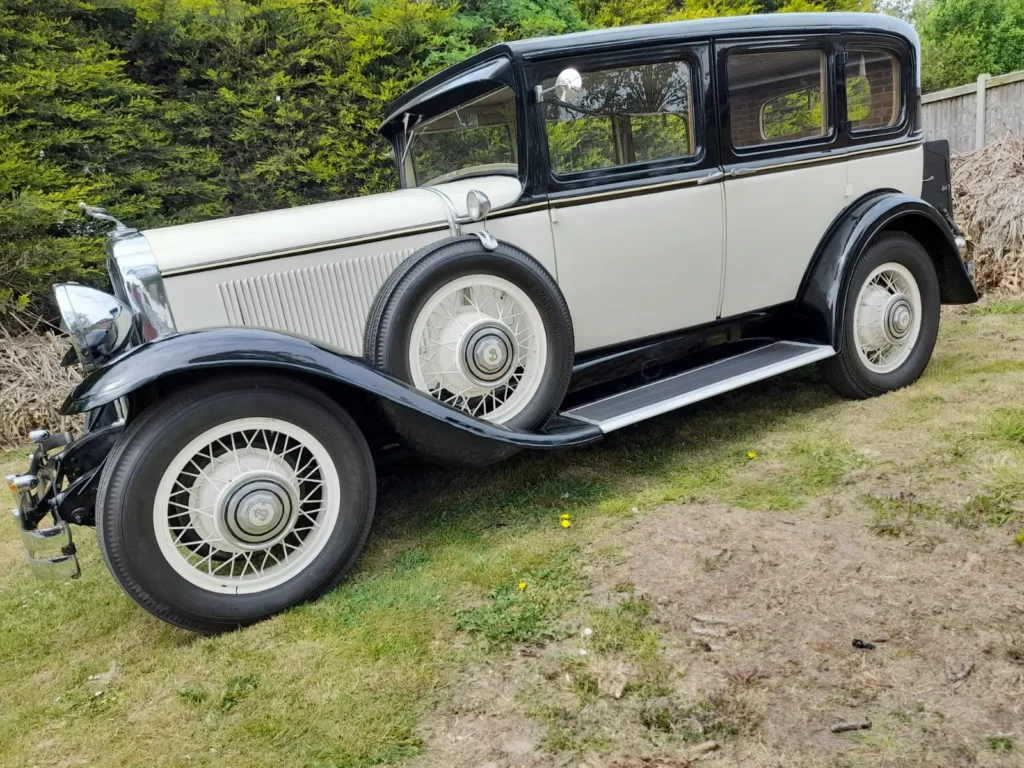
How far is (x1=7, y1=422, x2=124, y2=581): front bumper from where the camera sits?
244cm

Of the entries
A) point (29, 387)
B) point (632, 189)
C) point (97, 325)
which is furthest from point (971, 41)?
point (97, 325)

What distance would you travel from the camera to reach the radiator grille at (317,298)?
9.74ft

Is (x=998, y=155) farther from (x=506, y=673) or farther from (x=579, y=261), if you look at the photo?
(x=506, y=673)

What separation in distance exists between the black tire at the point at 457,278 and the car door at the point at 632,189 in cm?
34

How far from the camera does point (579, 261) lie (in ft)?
11.3

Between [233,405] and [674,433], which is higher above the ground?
[233,405]

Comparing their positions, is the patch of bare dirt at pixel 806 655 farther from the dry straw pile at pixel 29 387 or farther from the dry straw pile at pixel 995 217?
the dry straw pile at pixel 995 217

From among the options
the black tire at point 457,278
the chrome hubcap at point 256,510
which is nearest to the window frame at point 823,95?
the black tire at point 457,278

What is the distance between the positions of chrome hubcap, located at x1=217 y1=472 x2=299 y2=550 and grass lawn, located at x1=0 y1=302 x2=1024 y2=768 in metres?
0.29

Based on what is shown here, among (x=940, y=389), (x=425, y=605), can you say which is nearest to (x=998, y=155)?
(x=940, y=389)

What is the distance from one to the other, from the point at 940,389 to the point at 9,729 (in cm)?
445

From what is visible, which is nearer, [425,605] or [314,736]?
[314,736]

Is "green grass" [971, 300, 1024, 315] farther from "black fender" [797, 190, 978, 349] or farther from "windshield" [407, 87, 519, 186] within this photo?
"windshield" [407, 87, 519, 186]

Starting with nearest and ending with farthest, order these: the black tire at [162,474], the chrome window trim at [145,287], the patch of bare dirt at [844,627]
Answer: the patch of bare dirt at [844,627] → the black tire at [162,474] → the chrome window trim at [145,287]
